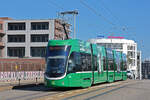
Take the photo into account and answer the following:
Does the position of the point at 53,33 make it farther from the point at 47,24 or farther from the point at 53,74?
the point at 53,74

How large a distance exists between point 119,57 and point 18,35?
55.5m

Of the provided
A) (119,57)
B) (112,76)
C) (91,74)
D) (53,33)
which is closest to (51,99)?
(91,74)

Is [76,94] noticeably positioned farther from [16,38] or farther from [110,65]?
[16,38]

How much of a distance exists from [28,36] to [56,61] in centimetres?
6627

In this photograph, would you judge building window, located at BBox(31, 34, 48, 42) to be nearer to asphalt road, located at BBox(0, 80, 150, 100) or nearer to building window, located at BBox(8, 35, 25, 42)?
building window, located at BBox(8, 35, 25, 42)

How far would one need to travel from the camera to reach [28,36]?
85.9 meters

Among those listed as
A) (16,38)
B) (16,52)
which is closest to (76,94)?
(16,52)

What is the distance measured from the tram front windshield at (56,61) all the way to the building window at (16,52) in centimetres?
6572

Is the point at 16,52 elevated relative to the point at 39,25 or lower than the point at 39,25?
lower

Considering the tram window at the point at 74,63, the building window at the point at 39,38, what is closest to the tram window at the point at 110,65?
the tram window at the point at 74,63

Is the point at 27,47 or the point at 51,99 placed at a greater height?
the point at 27,47

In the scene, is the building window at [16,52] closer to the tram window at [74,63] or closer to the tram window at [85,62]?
the tram window at [85,62]

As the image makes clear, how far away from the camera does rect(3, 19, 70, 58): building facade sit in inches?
3361

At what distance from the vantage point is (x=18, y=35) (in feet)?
286
